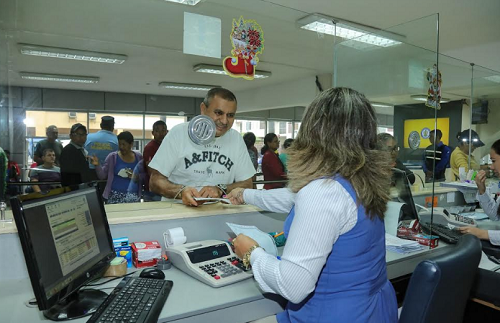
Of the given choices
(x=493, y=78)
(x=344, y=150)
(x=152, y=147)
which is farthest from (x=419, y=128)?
(x=493, y=78)

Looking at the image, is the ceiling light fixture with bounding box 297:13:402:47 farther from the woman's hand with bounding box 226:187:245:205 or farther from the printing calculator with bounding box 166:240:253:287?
the printing calculator with bounding box 166:240:253:287

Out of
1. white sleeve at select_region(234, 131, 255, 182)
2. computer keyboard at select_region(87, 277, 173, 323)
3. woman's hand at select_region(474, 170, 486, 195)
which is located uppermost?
white sleeve at select_region(234, 131, 255, 182)

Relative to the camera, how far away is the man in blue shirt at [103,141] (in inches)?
147

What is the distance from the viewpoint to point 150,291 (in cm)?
119

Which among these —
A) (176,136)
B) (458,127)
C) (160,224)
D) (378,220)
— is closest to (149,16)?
(176,136)

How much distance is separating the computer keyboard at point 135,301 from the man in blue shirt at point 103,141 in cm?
271

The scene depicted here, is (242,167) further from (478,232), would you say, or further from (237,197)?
(478,232)

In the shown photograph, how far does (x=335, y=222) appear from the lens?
3.15ft

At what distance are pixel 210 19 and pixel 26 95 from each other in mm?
1690

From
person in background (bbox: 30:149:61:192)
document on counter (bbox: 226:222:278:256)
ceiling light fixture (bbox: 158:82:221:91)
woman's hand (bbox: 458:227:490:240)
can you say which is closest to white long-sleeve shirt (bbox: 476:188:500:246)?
woman's hand (bbox: 458:227:490:240)

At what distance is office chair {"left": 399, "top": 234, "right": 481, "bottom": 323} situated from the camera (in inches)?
38.1

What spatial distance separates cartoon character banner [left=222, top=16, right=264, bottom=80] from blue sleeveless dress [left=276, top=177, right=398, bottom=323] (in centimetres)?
149

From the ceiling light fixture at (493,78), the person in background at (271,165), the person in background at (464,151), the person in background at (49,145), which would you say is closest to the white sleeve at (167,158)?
the person in background at (49,145)

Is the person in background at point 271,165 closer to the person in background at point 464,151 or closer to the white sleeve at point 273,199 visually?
the person in background at point 464,151
